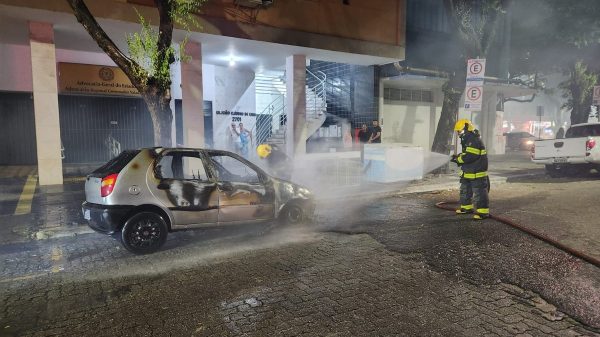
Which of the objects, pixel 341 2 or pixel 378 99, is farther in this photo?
pixel 378 99

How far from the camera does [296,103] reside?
13.8 meters

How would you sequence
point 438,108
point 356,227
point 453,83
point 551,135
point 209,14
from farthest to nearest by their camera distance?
point 551,135 → point 438,108 → point 453,83 → point 209,14 → point 356,227

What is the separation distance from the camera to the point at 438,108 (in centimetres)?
1997

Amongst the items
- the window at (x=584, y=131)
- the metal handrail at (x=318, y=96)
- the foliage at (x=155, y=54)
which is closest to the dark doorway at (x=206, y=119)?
the metal handrail at (x=318, y=96)

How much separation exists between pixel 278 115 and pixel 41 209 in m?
10.5

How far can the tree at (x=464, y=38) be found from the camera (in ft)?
43.2

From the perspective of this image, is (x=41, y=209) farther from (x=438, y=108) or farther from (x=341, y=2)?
(x=438, y=108)

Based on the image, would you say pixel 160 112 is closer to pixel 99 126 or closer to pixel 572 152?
pixel 99 126

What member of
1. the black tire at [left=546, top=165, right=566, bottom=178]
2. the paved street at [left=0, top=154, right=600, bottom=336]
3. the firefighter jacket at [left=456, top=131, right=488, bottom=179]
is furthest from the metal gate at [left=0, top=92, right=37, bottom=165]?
the black tire at [left=546, top=165, right=566, bottom=178]

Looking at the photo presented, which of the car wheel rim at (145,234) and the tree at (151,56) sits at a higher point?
the tree at (151,56)

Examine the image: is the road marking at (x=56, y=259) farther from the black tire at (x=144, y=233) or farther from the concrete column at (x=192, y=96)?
the concrete column at (x=192, y=96)

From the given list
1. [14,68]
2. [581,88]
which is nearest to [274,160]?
[14,68]

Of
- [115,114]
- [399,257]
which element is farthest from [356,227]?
[115,114]

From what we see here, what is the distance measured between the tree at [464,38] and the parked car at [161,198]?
30.6ft
